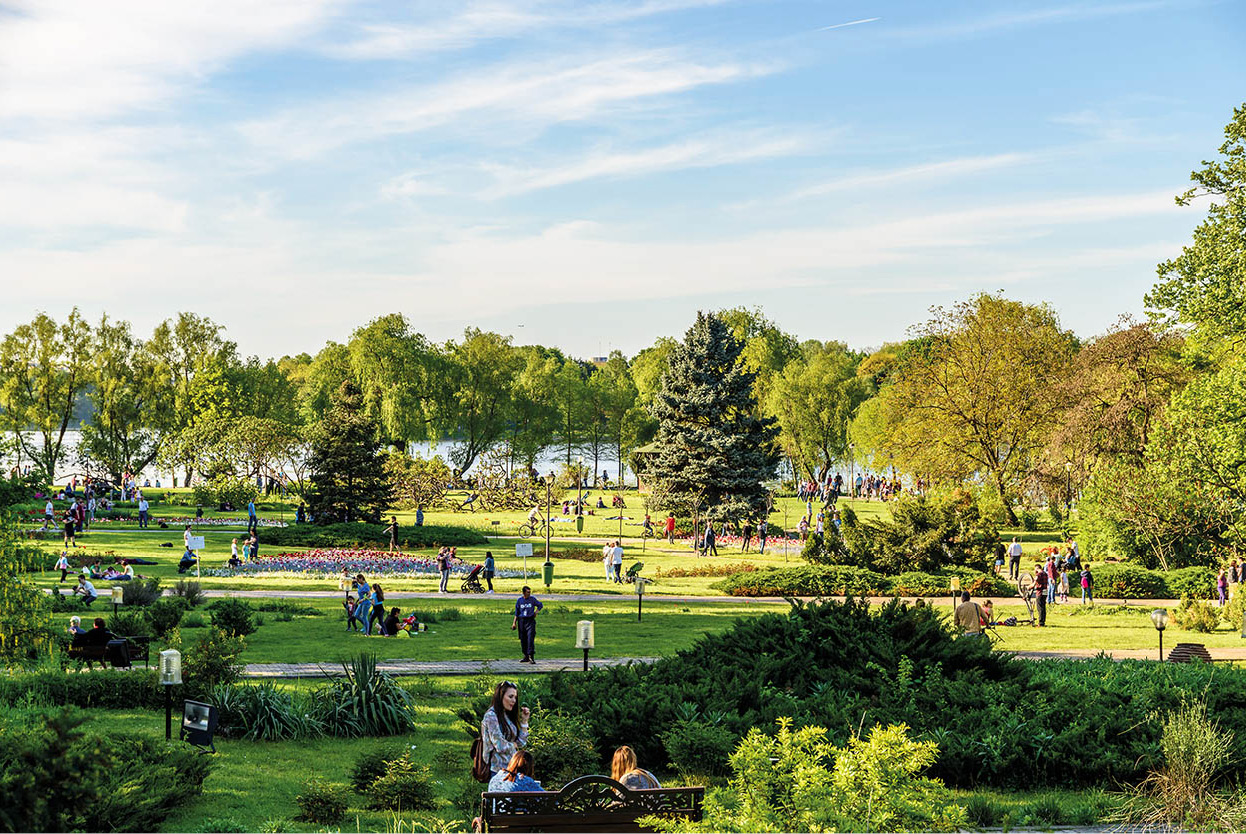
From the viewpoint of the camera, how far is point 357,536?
41.0 meters

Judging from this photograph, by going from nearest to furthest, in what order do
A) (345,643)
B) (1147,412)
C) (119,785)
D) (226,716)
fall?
(119,785), (226,716), (345,643), (1147,412)

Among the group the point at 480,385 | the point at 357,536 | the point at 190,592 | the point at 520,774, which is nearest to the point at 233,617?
the point at 190,592

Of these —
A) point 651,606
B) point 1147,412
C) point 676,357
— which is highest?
point 676,357

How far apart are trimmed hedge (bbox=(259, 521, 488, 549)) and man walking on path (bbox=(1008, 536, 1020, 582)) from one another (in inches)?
779

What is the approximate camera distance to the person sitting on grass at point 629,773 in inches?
333

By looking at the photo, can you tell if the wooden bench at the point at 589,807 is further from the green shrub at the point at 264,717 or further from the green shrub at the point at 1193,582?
the green shrub at the point at 1193,582

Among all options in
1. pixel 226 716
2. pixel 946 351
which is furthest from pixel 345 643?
pixel 946 351

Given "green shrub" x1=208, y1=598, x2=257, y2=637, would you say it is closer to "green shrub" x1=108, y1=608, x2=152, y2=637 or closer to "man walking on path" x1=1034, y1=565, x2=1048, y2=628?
"green shrub" x1=108, y1=608, x2=152, y2=637

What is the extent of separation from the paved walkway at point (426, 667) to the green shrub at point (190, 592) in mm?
7642

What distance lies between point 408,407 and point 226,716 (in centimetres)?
5833

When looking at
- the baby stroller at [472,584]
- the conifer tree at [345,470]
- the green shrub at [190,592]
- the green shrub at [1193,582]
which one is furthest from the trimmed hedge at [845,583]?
the conifer tree at [345,470]

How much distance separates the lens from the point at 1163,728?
1142cm

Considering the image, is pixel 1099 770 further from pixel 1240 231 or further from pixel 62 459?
pixel 62 459

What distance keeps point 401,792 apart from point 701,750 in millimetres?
3195
